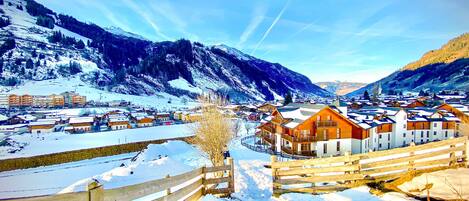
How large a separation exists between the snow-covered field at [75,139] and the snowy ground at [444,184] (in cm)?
4013

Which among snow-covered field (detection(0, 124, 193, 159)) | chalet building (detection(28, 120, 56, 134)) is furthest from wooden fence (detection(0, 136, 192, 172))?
chalet building (detection(28, 120, 56, 134))

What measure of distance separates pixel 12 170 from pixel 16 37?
685 feet

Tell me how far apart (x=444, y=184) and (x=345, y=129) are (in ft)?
101

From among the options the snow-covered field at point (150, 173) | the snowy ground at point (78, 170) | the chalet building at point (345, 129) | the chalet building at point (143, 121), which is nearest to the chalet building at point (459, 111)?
the chalet building at point (345, 129)

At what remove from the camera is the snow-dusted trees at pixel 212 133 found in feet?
80.0

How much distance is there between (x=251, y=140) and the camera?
4900 cm

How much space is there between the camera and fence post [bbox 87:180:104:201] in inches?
121

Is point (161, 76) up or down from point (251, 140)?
up

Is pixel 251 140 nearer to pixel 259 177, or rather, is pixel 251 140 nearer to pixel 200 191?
pixel 259 177

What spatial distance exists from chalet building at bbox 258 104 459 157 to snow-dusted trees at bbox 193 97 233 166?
40.8ft

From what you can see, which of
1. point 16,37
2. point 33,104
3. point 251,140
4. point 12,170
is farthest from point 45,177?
point 16,37

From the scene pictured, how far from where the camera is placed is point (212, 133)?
24.5 meters

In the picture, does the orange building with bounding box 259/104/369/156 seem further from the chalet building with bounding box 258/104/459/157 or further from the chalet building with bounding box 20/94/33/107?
the chalet building with bounding box 20/94/33/107

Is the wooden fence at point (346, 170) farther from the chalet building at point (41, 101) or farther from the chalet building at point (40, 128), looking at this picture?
the chalet building at point (41, 101)
